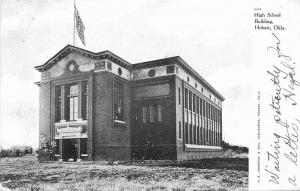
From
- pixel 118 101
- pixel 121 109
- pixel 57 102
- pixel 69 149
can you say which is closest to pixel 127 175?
pixel 121 109

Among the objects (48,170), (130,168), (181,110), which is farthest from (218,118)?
(48,170)

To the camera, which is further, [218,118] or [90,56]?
[90,56]

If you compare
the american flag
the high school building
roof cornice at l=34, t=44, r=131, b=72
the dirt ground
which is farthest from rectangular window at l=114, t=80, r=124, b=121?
the american flag

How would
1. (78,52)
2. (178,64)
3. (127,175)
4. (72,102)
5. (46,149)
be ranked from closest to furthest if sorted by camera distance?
(127,175) → (178,64) → (78,52) → (46,149) → (72,102)

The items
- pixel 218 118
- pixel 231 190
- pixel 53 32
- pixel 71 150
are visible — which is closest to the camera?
pixel 231 190

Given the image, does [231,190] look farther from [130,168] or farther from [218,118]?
[130,168]

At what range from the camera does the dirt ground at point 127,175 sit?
A: 683 centimetres

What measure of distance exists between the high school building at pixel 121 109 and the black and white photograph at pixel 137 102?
0.03 m

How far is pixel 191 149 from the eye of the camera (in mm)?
8859

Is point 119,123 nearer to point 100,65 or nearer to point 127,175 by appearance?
point 127,175

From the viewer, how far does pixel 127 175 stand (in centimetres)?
755

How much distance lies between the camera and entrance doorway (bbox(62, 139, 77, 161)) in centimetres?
889

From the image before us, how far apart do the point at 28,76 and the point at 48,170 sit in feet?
7.88

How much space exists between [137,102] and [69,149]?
2.20 metres
